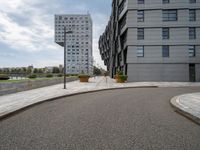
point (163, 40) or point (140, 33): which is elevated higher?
point (140, 33)

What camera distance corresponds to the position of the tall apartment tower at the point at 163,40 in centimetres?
3494

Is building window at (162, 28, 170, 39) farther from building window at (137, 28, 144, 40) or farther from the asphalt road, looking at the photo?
the asphalt road

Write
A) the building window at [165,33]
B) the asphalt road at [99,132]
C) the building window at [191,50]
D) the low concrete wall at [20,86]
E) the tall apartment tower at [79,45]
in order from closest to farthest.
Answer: the asphalt road at [99,132] < the low concrete wall at [20,86] < the building window at [191,50] < the building window at [165,33] < the tall apartment tower at [79,45]

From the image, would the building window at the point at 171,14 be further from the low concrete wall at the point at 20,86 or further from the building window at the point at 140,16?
the low concrete wall at the point at 20,86

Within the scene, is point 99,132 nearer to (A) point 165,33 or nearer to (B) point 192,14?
(A) point 165,33

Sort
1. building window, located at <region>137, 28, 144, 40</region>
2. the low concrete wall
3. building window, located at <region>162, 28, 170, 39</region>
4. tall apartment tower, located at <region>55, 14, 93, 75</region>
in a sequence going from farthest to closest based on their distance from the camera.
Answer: tall apartment tower, located at <region>55, 14, 93, 75</region>
building window, located at <region>137, 28, 144, 40</region>
building window, located at <region>162, 28, 170, 39</region>
the low concrete wall

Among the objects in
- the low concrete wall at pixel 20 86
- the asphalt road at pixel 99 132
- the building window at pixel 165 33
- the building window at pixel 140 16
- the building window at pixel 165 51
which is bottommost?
the asphalt road at pixel 99 132

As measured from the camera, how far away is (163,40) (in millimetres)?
35125

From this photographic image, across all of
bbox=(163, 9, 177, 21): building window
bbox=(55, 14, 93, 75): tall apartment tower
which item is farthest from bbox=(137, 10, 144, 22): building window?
bbox=(55, 14, 93, 75): tall apartment tower

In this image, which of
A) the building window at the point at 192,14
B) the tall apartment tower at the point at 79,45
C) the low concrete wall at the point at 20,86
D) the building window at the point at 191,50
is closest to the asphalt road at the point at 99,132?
the low concrete wall at the point at 20,86

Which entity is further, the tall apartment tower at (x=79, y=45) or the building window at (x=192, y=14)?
the tall apartment tower at (x=79, y=45)

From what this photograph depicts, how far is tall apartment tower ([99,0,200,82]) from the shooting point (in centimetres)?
3494

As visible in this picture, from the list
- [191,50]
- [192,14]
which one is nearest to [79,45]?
[192,14]

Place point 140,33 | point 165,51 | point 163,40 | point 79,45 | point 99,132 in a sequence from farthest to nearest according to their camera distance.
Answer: point 79,45 → point 140,33 → point 165,51 → point 163,40 → point 99,132
